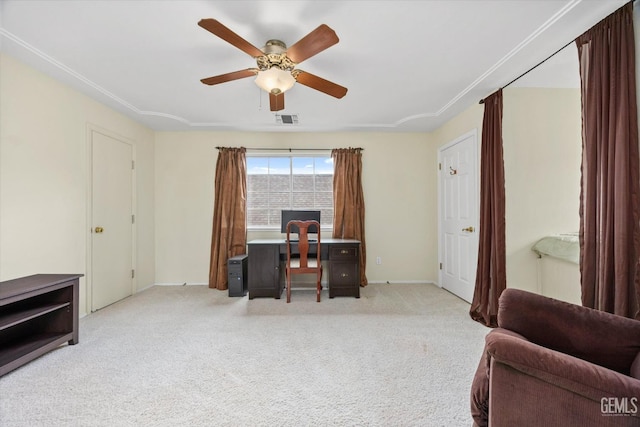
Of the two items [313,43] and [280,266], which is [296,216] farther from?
[313,43]

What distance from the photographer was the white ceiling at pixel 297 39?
64.5 inches

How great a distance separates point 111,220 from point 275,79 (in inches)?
110

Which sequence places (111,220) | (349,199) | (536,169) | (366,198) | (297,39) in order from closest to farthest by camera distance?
(297,39)
(536,169)
(111,220)
(349,199)
(366,198)

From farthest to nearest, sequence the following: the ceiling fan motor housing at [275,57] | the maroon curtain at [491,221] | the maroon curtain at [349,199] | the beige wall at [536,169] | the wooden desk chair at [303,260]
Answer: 1. the maroon curtain at [349,199]
2. the wooden desk chair at [303,260]
3. the beige wall at [536,169]
4. the maroon curtain at [491,221]
5. the ceiling fan motor housing at [275,57]

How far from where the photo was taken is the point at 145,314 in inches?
113

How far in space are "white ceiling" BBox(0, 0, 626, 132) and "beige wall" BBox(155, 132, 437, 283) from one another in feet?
3.02

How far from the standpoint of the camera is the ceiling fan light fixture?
1.90 metres

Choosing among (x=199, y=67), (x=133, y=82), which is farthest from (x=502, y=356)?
(x=133, y=82)

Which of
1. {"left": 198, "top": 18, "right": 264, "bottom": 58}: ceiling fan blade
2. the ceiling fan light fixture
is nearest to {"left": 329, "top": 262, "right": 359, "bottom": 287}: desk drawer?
the ceiling fan light fixture

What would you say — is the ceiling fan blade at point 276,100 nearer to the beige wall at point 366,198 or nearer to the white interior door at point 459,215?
the beige wall at point 366,198

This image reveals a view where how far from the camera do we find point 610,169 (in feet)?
5.20

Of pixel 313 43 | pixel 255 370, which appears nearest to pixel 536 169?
pixel 313 43

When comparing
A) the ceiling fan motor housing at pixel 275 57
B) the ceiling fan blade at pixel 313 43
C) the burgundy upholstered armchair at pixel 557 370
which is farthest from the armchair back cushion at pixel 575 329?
the ceiling fan motor housing at pixel 275 57

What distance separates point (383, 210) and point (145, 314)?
11.2 ft
